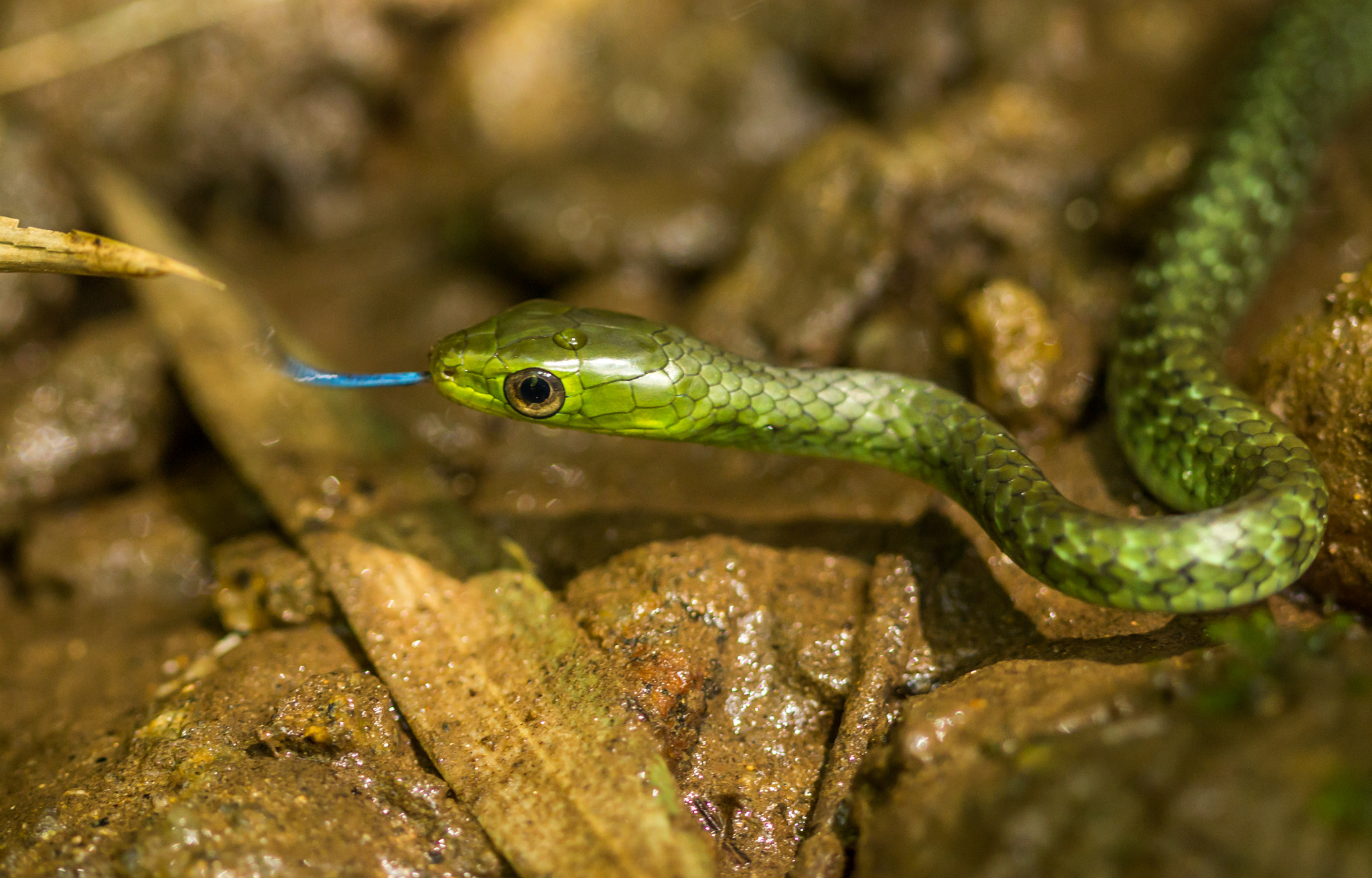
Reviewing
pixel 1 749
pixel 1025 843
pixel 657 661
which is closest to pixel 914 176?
pixel 657 661

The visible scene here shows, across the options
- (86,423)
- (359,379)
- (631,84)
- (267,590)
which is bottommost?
(86,423)

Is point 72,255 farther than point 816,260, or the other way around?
point 816,260

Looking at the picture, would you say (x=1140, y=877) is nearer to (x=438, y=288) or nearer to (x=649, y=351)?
(x=649, y=351)

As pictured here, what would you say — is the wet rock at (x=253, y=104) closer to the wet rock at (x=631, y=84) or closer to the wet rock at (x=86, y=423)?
the wet rock at (x=631, y=84)

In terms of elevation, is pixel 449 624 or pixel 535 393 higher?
pixel 535 393

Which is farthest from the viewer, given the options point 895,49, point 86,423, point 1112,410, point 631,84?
point 631,84

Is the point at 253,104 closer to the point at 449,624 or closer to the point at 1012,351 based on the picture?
the point at 449,624

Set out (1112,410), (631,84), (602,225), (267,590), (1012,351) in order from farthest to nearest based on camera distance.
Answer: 1. (631,84)
2. (602,225)
3. (1012,351)
4. (1112,410)
5. (267,590)

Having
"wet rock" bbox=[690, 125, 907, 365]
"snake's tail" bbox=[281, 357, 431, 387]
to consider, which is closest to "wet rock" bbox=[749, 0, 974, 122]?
"wet rock" bbox=[690, 125, 907, 365]

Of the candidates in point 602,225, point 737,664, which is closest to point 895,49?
point 602,225
